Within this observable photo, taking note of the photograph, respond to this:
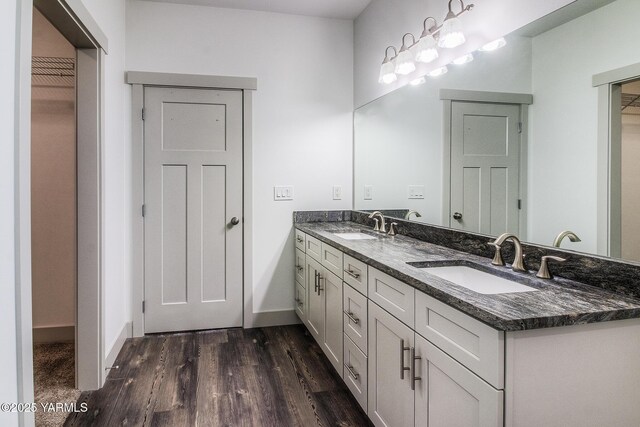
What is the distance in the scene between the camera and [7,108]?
123cm

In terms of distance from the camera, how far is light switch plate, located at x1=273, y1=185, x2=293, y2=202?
3.29 m

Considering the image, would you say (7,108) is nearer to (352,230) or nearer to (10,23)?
(10,23)

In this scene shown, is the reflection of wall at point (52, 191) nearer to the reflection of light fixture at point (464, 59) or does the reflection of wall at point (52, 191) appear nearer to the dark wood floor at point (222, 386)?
the dark wood floor at point (222, 386)

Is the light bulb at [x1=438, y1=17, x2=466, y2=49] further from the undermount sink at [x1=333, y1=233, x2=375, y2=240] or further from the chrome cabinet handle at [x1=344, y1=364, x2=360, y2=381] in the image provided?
the chrome cabinet handle at [x1=344, y1=364, x2=360, y2=381]

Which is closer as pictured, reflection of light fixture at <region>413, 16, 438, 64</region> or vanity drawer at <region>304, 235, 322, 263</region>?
reflection of light fixture at <region>413, 16, 438, 64</region>

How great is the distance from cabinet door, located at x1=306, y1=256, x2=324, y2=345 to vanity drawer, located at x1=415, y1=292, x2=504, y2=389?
1.25 m

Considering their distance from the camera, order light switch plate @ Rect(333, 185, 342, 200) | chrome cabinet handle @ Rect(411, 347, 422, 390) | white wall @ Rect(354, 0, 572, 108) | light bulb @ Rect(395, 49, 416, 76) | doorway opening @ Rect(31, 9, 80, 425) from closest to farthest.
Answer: chrome cabinet handle @ Rect(411, 347, 422, 390) < white wall @ Rect(354, 0, 572, 108) < light bulb @ Rect(395, 49, 416, 76) < doorway opening @ Rect(31, 9, 80, 425) < light switch plate @ Rect(333, 185, 342, 200)

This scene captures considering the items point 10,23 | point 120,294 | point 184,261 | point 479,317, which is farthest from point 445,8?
point 120,294

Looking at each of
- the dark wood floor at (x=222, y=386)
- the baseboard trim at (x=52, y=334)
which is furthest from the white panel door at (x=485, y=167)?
the baseboard trim at (x=52, y=334)

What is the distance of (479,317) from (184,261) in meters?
2.53

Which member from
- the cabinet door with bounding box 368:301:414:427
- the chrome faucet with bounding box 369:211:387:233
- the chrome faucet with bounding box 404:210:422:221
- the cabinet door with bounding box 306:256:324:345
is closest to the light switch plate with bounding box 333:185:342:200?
the chrome faucet with bounding box 369:211:387:233

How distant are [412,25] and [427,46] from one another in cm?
38

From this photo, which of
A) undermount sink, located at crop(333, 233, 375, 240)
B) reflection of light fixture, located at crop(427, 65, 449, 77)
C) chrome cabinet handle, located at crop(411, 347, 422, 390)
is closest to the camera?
chrome cabinet handle, located at crop(411, 347, 422, 390)

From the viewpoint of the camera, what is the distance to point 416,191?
255 cm
